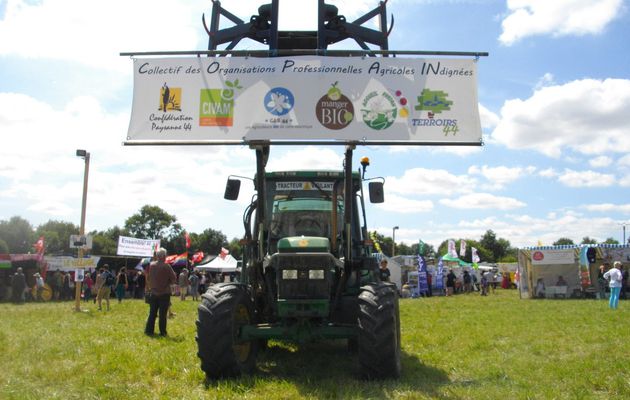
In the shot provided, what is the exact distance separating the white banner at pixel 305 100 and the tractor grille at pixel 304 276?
1904 mm

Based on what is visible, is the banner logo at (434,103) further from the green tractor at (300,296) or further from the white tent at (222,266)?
the white tent at (222,266)

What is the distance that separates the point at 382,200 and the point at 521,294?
21.6m

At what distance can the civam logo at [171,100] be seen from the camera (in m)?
7.55

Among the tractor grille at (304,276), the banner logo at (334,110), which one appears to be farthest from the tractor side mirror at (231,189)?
the tractor grille at (304,276)

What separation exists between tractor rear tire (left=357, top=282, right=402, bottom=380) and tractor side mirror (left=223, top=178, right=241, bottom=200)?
2.74 meters

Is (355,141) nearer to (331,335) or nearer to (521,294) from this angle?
(331,335)

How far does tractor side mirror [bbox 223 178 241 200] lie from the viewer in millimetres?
7875

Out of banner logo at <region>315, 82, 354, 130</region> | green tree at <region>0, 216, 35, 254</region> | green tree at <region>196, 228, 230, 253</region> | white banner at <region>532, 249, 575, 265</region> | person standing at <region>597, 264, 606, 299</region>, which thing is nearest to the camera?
banner logo at <region>315, 82, 354, 130</region>

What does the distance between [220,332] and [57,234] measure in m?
87.6

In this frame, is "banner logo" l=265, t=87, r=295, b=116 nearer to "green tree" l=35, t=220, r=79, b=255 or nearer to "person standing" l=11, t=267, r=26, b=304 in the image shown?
"person standing" l=11, t=267, r=26, b=304

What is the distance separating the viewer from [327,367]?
7012 millimetres

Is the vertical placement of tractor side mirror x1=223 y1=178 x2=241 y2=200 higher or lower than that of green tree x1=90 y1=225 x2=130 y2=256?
lower

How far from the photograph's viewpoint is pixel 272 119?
752cm

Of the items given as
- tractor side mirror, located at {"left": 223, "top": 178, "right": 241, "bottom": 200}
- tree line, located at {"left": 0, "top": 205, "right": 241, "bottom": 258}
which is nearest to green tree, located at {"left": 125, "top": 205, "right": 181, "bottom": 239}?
tree line, located at {"left": 0, "top": 205, "right": 241, "bottom": 258}
